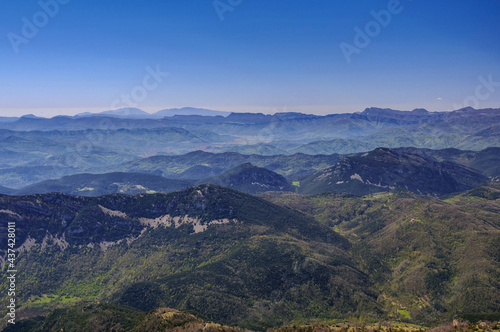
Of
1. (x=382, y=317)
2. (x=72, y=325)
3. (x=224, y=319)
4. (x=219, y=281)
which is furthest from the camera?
(x=219, y=281)

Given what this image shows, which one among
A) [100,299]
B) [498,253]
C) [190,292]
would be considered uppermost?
[498,253]

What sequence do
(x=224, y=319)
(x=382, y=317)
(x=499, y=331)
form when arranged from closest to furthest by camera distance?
1. (x=499, y=331)
2. (x=224, y=319)
3. (x=382, y=317)

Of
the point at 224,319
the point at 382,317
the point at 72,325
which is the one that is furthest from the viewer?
the point at 382,317

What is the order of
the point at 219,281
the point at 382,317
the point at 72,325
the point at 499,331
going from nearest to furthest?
the point at 499,331
the point at 72,325
the point at 382,317
the point at 219,281

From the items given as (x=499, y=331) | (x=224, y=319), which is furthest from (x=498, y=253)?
(x=224, y=319)

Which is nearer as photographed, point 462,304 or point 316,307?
point 462,304

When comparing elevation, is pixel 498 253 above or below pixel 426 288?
above

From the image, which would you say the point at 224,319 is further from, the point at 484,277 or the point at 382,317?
the point at 484,277

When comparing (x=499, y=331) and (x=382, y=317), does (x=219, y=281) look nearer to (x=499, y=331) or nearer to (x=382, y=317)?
(x=382, y=317)

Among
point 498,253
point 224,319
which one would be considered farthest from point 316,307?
point 498,253
